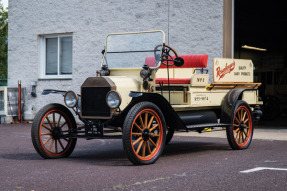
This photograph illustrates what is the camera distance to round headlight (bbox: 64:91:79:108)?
7.58m

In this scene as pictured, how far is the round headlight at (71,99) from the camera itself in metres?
7.58

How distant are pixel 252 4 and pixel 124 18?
7.09 m

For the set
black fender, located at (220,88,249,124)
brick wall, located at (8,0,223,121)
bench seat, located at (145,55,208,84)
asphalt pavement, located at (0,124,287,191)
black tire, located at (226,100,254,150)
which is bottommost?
asphalt pavement, located at (0,124,287,191)

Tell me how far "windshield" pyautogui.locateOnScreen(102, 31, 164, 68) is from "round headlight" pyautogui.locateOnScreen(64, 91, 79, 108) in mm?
1059

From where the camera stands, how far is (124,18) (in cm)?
1464

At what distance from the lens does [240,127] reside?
8969 millimetres

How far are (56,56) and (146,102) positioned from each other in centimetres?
978

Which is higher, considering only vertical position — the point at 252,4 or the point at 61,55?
the point at 252,4

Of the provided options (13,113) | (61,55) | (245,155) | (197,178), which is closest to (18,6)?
(61,55)

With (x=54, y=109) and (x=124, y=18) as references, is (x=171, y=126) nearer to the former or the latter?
(x=54, y=109)

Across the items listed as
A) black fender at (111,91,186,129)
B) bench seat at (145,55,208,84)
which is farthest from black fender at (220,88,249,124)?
black fender at (111,91,186,129)

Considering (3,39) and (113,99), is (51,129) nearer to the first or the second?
(113,99)

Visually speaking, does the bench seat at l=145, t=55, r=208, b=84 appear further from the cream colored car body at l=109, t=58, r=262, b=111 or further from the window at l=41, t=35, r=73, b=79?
the window at l=41, t=35, r=73, b=79

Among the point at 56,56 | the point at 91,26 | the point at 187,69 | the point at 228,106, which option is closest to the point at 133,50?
the point at 187,69
